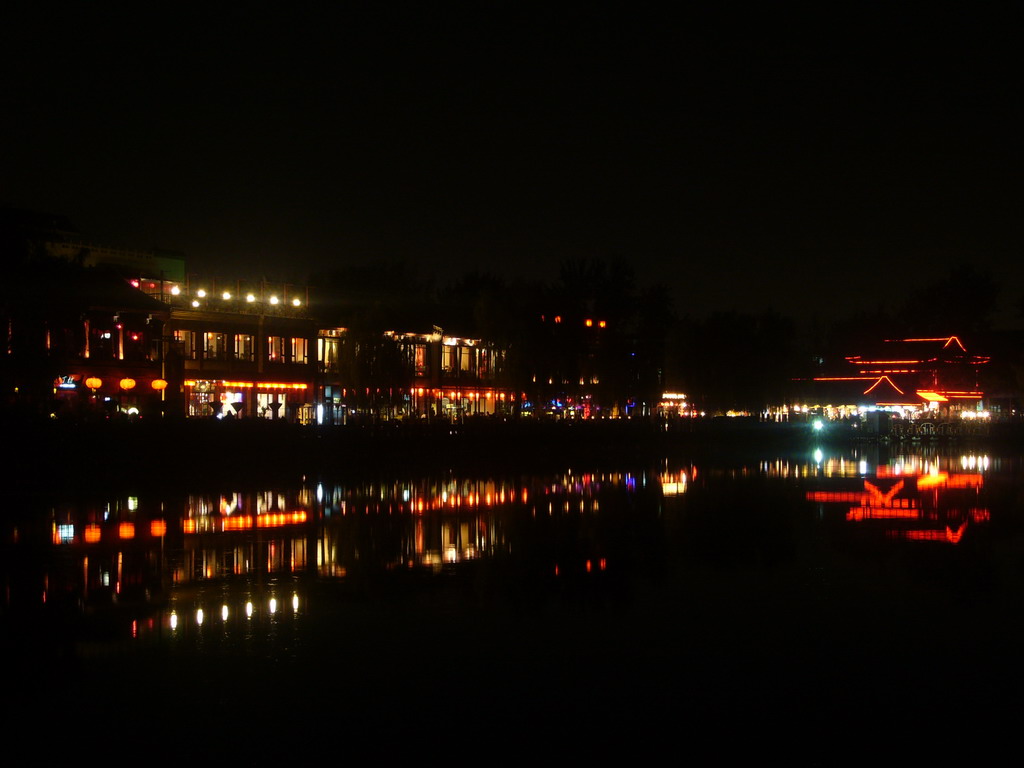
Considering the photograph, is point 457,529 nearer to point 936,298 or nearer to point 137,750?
point 137,750

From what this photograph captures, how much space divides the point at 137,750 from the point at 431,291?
309 ft

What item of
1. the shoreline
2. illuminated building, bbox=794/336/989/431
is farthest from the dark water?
illuminated building, bbox=794/336/989/431

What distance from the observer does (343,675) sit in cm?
895

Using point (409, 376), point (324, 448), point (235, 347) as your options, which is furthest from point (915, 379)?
point (324, 448)

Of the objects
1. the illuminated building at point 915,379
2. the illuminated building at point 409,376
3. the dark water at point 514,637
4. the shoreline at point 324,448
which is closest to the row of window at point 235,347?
the illuminated building at point 409,376

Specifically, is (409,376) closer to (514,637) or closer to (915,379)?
(915,379)

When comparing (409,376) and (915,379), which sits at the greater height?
(409,376)

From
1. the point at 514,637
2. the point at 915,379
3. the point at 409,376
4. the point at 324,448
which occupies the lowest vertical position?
the point at 514,637

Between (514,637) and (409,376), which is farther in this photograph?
(409,376)

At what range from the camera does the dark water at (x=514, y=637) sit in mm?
7562

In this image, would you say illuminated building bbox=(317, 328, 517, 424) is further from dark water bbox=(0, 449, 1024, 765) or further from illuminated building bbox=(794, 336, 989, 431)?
dark water bbox=(0, 449, 1024, 765)

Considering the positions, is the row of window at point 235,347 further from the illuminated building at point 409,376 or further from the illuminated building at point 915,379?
the illuminated building at point 915,379

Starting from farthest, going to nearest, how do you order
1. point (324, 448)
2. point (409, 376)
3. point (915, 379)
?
point (915, 379)
point (409, 376)
point (324, 448)

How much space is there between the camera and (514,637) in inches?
412
